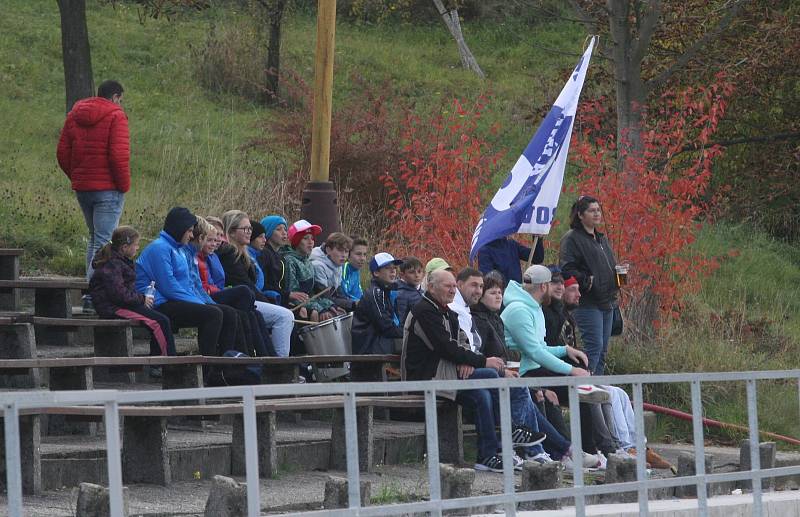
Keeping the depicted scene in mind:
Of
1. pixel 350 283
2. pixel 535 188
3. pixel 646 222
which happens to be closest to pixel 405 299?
pixel 350 283

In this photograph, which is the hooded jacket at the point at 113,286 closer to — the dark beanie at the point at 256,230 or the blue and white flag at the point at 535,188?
the dark beanie at the point at 256,230

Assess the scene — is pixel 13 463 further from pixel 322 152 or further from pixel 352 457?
pixel 322 152

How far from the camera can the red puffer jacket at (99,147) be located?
12461 mm

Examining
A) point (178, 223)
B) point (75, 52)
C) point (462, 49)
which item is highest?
point (462, 49)

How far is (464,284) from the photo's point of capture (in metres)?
11.2

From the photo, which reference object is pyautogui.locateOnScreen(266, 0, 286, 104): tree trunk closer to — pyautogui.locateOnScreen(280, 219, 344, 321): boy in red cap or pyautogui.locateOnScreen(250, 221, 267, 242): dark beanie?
pyautogui.locateOnScreen(280, 219, 344, 321): boy in red cap

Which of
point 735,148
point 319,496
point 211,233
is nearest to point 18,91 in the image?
point 735,148

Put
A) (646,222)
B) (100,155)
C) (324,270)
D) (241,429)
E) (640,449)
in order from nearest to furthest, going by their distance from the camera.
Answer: (640,449), (241,429), (100,155), (324,270), (646,222)

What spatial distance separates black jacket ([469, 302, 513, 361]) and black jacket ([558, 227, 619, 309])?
3.68 ft

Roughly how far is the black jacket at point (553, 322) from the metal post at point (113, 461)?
669 centimetres

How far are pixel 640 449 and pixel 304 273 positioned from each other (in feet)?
17.7

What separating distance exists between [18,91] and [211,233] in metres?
18.8

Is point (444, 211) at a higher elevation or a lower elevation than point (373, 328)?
higher

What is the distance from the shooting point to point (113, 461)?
17.2 feet
